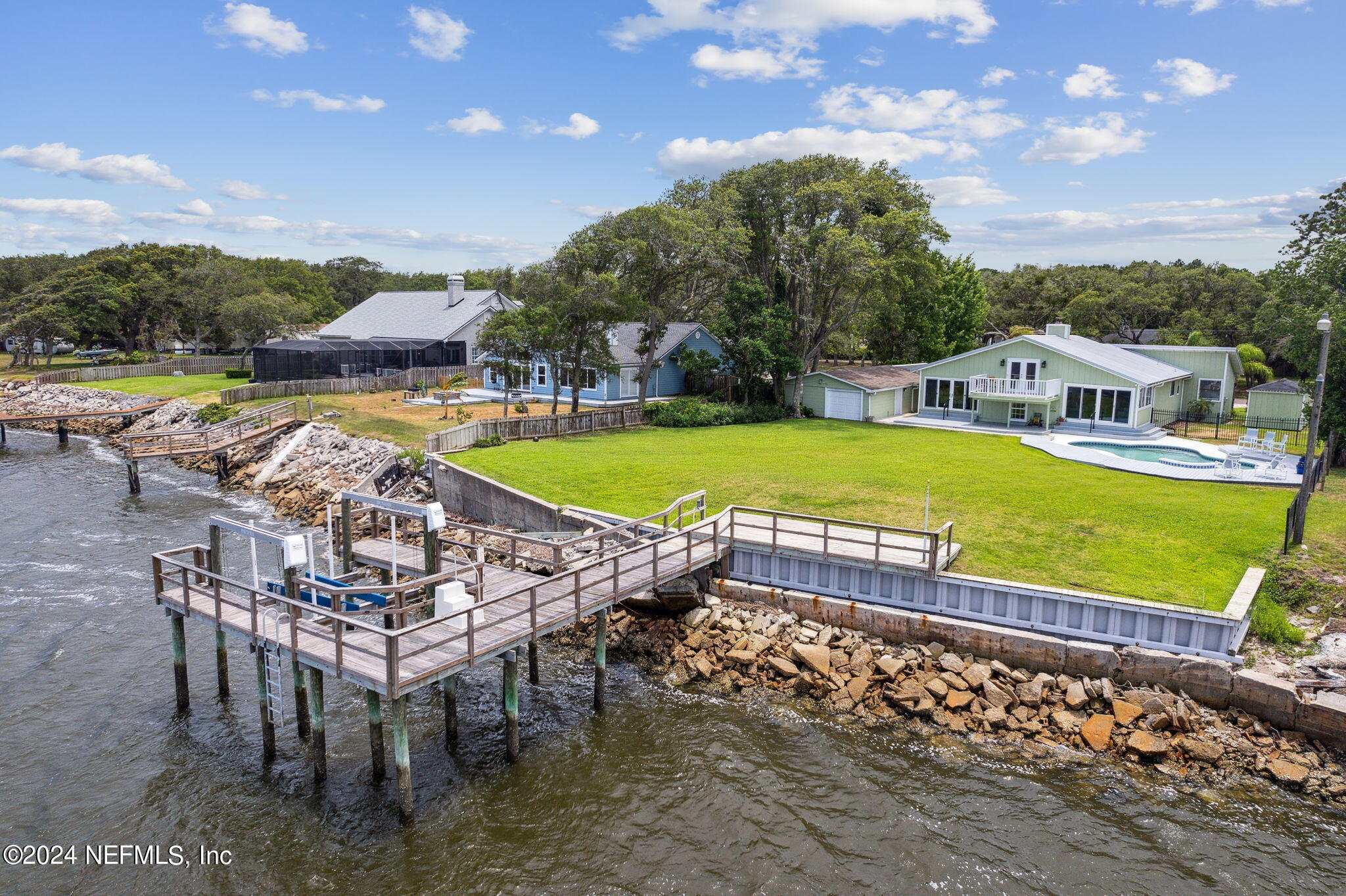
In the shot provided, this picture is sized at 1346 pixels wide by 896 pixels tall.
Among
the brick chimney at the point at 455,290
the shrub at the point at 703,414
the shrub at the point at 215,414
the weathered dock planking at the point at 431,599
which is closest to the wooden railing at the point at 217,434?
the shrub at the point at 215,414

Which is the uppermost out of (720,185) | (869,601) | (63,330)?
(720,185)

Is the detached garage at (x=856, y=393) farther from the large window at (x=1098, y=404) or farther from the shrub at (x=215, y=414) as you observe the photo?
the shrub at (x=215, y=414)

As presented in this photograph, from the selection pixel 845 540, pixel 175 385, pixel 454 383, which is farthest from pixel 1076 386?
pixel 175 385

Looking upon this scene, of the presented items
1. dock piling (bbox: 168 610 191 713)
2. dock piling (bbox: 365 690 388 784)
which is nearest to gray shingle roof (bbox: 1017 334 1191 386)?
dock piling (bbox: 365 690 388 784)

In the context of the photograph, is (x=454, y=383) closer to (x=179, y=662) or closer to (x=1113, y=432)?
(x=179, y=662)

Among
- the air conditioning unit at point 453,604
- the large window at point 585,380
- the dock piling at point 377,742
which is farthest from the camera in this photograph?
the large window at point 585,380

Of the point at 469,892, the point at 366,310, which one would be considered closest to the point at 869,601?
the point at 469,892

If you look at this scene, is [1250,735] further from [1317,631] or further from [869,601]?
[869,601]
